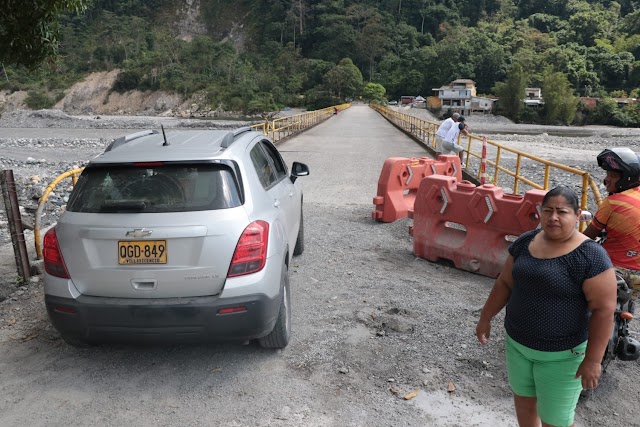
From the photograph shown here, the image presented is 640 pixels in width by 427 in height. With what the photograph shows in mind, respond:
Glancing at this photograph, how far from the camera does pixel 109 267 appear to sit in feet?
10.9

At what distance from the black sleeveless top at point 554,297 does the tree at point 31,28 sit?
21.4ft

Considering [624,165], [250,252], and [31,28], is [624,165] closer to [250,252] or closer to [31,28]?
[250,252]

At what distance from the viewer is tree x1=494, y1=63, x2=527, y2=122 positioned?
79.6m

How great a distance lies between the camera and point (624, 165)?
3.14m

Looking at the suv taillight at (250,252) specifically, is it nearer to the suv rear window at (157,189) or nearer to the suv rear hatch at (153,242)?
the suv rear hatch at (153,242)

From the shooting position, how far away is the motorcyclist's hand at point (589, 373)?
2191 millimetres

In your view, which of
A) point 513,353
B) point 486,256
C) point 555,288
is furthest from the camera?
point 486,256

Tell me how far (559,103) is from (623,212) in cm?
8323

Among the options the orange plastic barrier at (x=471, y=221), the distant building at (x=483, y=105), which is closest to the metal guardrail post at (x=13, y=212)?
the orange plastic barrier at (x=471, y=221)

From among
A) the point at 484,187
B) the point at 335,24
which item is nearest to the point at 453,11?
the point at 335,24

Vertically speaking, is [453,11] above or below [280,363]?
above

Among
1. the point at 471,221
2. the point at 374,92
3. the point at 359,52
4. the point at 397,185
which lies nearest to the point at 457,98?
the point at 374,92

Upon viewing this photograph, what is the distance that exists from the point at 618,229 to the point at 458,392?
145 centimetres

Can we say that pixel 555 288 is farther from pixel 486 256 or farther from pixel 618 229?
pixel 486 256
